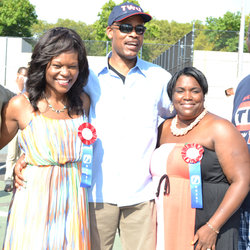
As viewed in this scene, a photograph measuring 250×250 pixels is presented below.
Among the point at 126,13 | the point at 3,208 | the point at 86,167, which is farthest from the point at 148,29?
the point at 86,167

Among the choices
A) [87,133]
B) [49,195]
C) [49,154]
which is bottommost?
[49,195]

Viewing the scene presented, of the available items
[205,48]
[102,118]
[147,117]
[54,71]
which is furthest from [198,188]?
[205,48]

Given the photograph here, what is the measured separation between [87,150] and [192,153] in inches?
28.9

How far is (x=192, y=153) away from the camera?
2750 mm

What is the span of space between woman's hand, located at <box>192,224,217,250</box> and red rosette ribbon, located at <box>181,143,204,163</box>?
46 centimetres

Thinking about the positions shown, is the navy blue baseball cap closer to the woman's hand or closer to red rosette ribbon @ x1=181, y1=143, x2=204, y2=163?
red rosette ribbon @ x1=181, y1=143, x2=204, y2=163

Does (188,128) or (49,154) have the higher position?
(188,128)

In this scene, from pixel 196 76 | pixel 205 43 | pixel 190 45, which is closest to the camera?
pixel 196 76

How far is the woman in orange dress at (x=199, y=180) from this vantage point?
2.71 meters

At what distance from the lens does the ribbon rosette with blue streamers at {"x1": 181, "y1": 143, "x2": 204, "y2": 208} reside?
2.74 metres

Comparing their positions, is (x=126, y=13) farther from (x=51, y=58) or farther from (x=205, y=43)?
(x=205, y=43)

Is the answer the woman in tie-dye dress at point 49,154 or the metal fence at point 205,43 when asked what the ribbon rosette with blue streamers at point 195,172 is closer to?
the woman in tie-dye dress at point 49,154

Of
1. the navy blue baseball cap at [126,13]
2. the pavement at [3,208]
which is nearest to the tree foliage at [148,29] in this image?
the pavement at [3,208]

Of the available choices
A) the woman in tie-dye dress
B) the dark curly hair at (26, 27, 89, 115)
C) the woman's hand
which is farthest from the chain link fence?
the woman's hand
